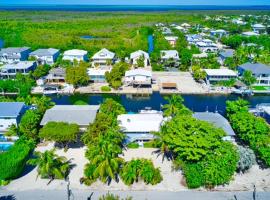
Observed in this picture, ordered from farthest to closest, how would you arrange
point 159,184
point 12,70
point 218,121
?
1. point 12,70
2. point 218,121
3. point 159,184

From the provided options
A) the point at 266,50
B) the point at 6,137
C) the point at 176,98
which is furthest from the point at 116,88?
the point at 266,50

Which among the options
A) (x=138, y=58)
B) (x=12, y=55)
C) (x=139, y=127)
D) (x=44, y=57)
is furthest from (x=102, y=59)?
(x=139, y=127)

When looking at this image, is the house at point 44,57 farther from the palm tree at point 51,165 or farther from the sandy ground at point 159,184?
the palm tree at point 51,165

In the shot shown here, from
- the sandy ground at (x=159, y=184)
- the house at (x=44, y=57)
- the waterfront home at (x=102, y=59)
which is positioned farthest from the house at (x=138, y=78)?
the sandy ground at (x=159, y=184)

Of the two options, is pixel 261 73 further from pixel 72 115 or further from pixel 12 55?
pixel 12 55

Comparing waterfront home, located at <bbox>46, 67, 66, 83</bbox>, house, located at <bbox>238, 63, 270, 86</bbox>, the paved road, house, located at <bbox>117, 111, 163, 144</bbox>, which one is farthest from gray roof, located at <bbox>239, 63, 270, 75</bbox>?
waterfront home, located at <bbox>46, 67, 66, 83</bbox>

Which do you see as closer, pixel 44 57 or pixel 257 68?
pixel 257 68
